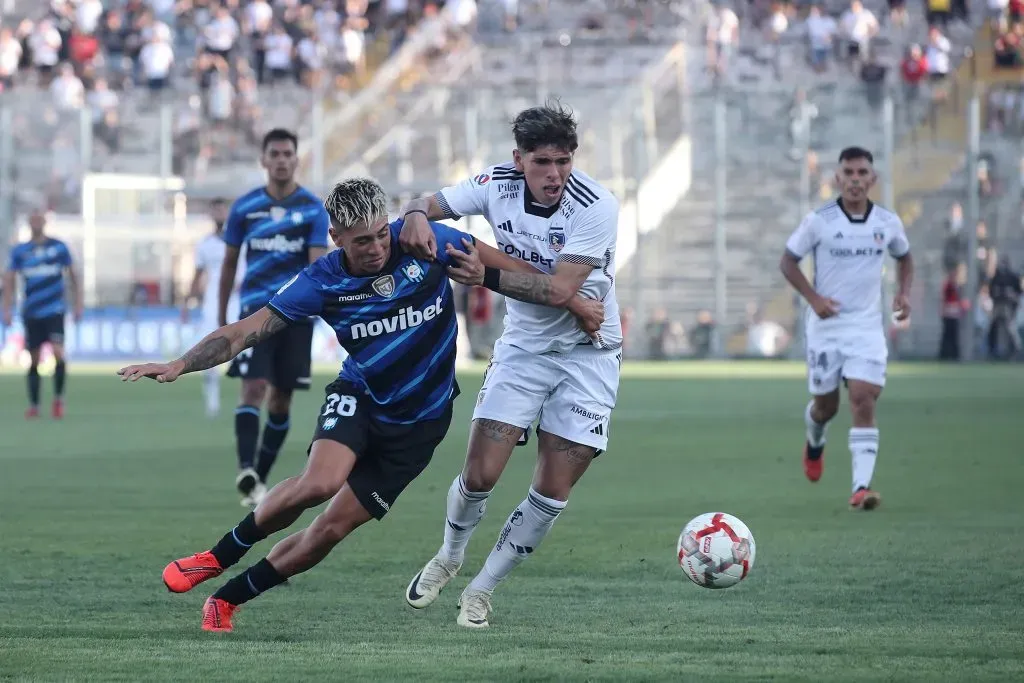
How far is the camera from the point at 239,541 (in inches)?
283

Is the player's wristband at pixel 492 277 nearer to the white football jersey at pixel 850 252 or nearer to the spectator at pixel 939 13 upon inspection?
the white football jersey at pixel 850 252

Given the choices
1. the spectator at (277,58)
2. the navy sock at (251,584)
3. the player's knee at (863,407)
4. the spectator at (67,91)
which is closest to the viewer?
the navy sock at (251,584)

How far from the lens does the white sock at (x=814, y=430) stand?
12791 millimetres

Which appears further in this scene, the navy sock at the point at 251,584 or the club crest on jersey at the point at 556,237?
the club crest on jersey at the point at 556,237

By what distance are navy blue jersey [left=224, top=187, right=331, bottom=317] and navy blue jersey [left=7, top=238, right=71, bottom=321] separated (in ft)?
29.0

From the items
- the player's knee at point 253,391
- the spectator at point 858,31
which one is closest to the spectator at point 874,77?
the spectator at point 858,31

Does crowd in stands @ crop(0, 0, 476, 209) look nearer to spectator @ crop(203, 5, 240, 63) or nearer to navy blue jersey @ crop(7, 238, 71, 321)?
spectator @ crop(203, 5, 240, 63)

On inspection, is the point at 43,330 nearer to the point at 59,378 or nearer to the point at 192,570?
the point at 59,378

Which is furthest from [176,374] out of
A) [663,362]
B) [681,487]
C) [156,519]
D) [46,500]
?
[663,362]

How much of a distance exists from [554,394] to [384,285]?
3.38ft

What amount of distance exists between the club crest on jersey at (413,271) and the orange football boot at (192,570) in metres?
1.39

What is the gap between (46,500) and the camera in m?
12.1

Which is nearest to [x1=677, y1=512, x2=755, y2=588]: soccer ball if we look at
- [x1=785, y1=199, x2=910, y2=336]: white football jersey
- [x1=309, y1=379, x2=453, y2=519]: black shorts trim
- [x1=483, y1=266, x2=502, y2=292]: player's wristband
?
[x1=309, y1=379, x2=453, y2=519]: black shorts trim

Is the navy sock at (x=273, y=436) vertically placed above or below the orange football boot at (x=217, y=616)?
above
